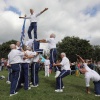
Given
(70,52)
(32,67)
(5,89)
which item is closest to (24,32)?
(32,67)

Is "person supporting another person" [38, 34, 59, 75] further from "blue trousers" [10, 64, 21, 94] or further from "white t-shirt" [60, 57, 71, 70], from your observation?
"blue trousers" [10, 64, 21, 94]

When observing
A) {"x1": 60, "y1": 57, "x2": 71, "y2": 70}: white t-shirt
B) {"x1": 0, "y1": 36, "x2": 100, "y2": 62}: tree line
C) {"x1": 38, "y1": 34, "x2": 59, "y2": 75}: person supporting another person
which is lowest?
{"x1": 60, "y1": 57, "x2": 71, "y2": 70}: white t-shirt

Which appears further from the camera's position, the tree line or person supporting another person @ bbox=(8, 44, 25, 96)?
the tree line

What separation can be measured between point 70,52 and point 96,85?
5885 centimetres

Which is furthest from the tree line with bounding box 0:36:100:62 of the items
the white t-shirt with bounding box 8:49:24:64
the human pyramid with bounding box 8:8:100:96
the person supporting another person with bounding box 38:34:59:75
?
the white t-shirt with bounding box 8:49:24:64

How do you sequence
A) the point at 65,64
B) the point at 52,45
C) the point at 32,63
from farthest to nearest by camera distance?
the point at 52,45 → the point at 32,63 → the point at 65,64

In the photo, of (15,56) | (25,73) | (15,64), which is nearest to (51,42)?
(25,73)

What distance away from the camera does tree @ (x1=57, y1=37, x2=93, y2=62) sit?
73012mm

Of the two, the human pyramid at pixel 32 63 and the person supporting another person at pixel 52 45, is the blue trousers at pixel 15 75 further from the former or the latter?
the person supporting another person at pixel 52 45

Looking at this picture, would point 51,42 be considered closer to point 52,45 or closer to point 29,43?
point 52,45

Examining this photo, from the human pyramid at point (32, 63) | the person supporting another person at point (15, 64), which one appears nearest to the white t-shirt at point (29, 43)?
the human pyramid at point (32, 63)

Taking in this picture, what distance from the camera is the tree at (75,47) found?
73012 millimetres

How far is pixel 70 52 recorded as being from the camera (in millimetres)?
73625

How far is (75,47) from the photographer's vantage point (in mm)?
75438
